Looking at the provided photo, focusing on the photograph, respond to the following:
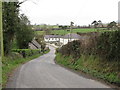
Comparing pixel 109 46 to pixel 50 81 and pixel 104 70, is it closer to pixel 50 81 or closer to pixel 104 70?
pixel 104 70

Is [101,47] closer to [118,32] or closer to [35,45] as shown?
[118,32]

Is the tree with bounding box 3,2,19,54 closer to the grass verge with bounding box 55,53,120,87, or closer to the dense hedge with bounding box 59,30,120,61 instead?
the dense hedge with bounding box 59,30,120,61

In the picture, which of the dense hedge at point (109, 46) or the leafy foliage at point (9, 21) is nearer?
the dense hedge at point (109, 46)

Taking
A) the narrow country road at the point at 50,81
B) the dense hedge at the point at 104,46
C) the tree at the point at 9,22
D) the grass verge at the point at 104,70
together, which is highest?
the tree at the point at 9,22

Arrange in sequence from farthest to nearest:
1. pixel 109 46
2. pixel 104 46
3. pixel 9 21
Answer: pixel 9 21 < pixel 104 46 < pixel 109 46

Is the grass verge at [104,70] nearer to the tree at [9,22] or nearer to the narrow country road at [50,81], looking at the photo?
the narrow country road at [50,81]

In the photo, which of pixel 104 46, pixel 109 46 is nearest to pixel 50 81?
pixel 109 46

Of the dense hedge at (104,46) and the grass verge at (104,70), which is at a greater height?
the dense hedge at (104,46)

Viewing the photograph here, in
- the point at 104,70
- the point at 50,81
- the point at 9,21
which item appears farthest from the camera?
the point at 9,21

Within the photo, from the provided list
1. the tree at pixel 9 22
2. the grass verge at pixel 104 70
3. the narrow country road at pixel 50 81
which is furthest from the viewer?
the tree at pixel 9 22

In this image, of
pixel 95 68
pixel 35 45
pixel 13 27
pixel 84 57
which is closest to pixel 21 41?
pixel 35 45

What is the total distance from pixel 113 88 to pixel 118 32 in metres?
4.84

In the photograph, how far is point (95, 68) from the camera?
53.6 feet

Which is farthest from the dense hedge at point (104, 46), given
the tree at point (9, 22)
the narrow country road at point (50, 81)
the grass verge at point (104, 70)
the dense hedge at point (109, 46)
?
the tree at point (9, 22)
